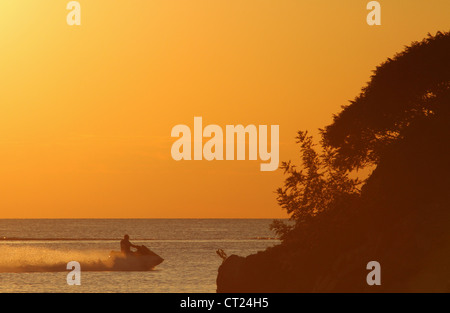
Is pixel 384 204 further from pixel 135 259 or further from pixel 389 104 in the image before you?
pixel 135 259

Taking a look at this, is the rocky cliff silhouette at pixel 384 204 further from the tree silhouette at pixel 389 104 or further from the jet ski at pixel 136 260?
the jet ski at pixel 136 260

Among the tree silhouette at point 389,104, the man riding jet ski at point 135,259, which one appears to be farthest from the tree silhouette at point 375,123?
the man riding jet ski at point 135,259

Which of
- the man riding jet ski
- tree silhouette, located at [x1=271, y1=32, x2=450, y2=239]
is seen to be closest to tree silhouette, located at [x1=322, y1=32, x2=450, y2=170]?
tree silhouette, located at [x1=271, y1=32, x2=450, y2=239]

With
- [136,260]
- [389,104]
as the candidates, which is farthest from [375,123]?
[136,260]

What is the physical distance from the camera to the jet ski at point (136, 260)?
88375 millimetres

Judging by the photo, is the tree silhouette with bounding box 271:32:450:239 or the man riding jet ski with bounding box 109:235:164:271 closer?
the tree silhouette with bounding box 271:32:450:239

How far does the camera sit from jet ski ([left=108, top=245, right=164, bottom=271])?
88.4 m

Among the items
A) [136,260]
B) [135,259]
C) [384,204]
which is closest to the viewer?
[384,204]

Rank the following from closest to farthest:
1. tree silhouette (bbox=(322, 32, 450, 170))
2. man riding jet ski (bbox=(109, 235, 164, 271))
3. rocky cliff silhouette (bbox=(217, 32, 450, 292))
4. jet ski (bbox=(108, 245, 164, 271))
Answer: rocky cliff silhouette (bbox=(217, 32, 450, 292)), tree silhouette (bbox=(322, 32, 450, 170)), man riding jet ski (bbox=(109, 235, 164, 271)), jet ski (bbox=(108, 245, 164, 271))

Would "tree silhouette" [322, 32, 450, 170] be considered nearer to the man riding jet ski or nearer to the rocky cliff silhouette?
the rocky cliff silhouette

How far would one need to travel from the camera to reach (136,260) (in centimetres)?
8812
